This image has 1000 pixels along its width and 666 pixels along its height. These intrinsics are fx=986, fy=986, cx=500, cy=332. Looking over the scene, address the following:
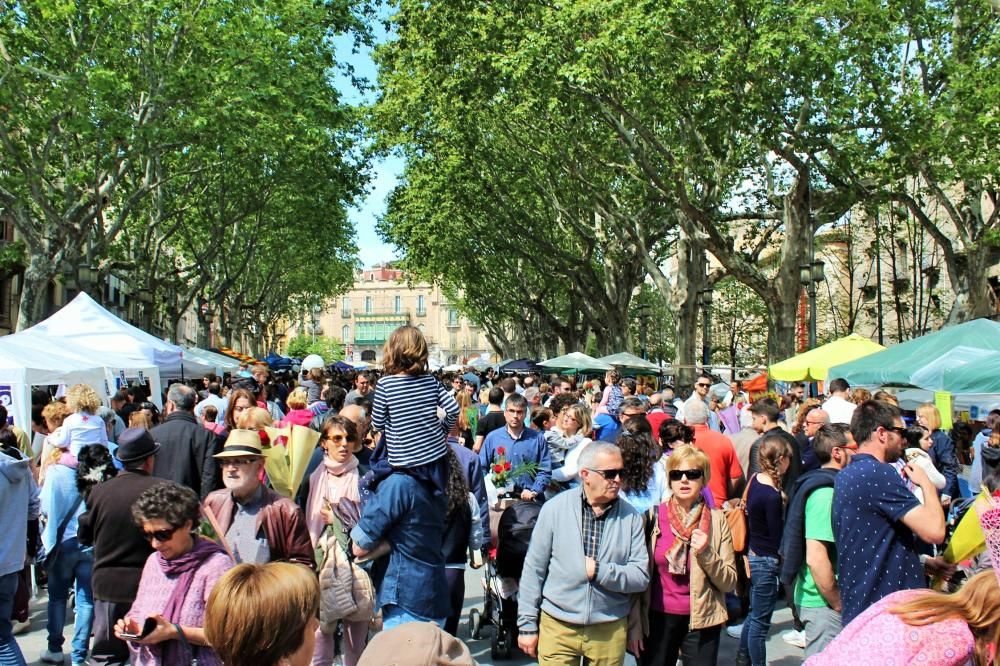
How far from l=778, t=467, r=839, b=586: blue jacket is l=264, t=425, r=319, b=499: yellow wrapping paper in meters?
2.80

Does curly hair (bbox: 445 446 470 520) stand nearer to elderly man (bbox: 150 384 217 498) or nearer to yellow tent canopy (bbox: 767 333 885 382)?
elderly man (bbox: 150 384 217 498)

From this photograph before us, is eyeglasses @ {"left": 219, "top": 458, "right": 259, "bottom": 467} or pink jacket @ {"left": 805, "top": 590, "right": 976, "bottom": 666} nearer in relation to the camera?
pink jacket @ {"left": 805, "top": 590, "right": 976, "bottom": 666}

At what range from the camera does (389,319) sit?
13088 centimetres

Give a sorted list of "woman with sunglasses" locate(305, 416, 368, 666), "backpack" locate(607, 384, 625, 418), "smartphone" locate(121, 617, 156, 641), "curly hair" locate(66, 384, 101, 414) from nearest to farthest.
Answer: "smartphone" locate(121, 617, 156, 641) < "woman with sunglasses" locate(305, 416, 368, 666) < "curly hair" locate(66, 384, 101, 414) < "backpack" locate(607, 384, 625, 418)

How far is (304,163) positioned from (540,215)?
10.6 meters

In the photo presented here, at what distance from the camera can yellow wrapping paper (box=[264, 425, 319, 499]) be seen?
5.88 meters

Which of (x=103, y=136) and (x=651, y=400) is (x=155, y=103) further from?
(x=651, y=400)

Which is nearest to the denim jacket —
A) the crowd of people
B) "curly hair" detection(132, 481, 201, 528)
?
the crowd of people

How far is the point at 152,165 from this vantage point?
2183 centimetres

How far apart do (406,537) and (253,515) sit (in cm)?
75

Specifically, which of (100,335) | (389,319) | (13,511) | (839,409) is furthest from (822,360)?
(389,319)

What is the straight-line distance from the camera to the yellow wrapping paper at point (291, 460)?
588cm

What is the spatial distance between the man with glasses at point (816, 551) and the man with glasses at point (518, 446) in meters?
2.34

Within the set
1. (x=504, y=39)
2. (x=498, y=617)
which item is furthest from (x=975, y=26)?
(x=498, y=617)
